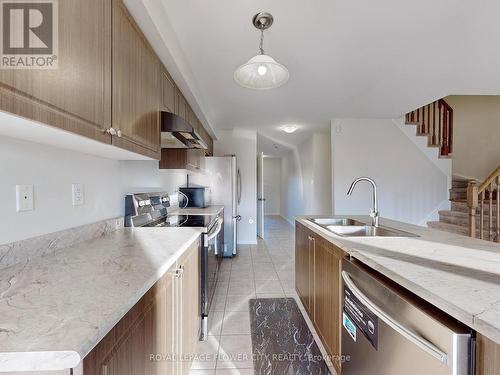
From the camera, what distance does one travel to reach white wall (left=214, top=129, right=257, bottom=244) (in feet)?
16.0

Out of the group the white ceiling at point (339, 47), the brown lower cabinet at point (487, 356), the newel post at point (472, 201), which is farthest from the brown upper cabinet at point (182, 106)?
the newel post at point (472, 201)

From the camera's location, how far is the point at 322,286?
1664mm

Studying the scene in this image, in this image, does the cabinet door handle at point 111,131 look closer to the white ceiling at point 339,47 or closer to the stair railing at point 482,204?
the white ceiling at point 339,47

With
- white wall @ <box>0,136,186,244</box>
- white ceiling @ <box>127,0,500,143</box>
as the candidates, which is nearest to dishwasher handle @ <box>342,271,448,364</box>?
white wall @ <box>0,136,186,244</box>

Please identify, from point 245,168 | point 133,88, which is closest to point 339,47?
point 133,88

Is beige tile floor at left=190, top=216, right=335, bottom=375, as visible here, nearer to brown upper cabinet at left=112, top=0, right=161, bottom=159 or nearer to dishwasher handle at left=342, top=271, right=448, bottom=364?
dishwasher handle at left=342, top=271, right=448, bottom=364

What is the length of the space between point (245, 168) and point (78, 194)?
12.0ft

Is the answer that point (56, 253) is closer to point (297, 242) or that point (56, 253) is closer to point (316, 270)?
point (316, 270)

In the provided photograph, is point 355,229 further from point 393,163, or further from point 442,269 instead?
point 393,163

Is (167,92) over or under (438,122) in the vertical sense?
under

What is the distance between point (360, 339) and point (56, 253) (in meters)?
1.45

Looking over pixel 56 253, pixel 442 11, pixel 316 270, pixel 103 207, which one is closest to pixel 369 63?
pixel 442 11

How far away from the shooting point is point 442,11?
1.63 meters

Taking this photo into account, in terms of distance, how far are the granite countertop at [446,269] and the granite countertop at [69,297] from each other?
33.9 inches
